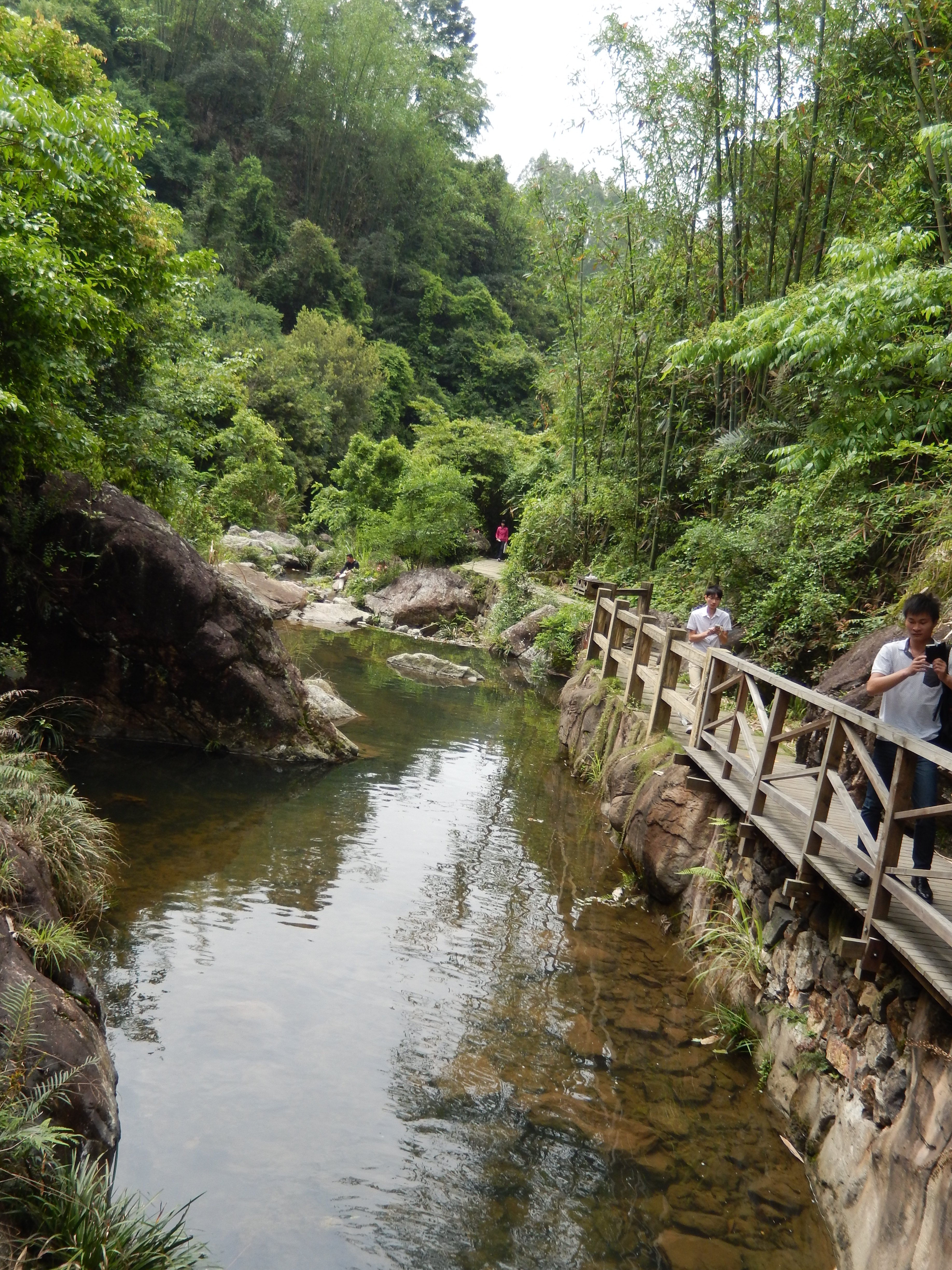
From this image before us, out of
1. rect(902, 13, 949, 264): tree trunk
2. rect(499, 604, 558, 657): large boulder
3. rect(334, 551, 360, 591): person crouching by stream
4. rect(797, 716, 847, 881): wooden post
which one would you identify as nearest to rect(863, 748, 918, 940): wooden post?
rect(797, 716, 847, 881): wooden post

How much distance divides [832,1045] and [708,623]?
16.6 feet

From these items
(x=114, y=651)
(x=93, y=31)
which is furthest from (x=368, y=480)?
(x=93, y=31)

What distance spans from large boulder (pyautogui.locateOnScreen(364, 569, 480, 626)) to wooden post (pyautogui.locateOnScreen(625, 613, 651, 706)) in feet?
47.6

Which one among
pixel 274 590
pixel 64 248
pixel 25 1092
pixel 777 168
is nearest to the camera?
pixel 25 1092

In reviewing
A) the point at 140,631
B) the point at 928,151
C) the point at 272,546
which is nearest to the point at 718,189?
the point at 928,151

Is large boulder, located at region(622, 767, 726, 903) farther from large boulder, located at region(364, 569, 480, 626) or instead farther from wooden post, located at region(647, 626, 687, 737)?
large boulder, located at region(364, 569, 480, 626)

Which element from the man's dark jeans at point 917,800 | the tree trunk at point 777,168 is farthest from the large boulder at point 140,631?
the tree trunk at point 777,168

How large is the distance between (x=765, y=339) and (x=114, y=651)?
796cm

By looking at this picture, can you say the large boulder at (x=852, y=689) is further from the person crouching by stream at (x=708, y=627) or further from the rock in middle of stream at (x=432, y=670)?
the rock in middle of stream at (x=432, y=670)

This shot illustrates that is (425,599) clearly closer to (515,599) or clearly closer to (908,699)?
(515,599)

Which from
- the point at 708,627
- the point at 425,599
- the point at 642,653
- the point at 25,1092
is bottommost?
the point at 25,1092

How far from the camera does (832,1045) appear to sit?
4.50 metres

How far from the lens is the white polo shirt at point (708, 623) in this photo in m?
8.74

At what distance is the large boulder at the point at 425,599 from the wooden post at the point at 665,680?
1588 centimetres
